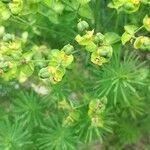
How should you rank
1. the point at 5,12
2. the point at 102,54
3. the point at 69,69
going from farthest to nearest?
the point at 69,69 → the point at 5,12 → the point at 102,54

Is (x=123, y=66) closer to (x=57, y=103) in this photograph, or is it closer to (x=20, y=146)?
(x=57, y=103)

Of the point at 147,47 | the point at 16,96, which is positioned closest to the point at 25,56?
the point at 147,47

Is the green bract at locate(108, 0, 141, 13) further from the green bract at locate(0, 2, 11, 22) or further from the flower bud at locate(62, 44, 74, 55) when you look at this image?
the green bract at locate(0, 2, 11, 22)

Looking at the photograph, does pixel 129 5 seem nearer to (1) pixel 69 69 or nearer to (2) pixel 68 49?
(2) pixel 68 49

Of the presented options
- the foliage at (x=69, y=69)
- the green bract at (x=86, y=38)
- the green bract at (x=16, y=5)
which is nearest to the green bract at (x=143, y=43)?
the foliage at (x=69, y=69)

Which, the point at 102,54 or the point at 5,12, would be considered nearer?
the point at 102,54

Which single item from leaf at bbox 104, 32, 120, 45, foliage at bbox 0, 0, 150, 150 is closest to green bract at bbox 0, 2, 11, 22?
foliage at bbox 0, 0, 150, 150

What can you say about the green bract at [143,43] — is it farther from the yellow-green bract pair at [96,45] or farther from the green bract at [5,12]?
the green bract at [5,12]

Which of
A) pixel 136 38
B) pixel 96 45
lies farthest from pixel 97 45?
pixel 136 38
